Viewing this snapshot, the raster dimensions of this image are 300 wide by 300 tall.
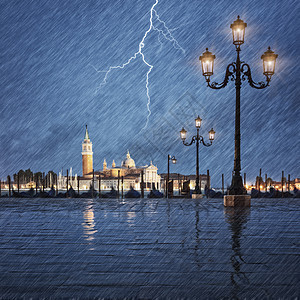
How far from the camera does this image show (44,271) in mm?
3559

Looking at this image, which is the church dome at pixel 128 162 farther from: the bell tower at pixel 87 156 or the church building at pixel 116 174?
the bell tower at pixel 87 156

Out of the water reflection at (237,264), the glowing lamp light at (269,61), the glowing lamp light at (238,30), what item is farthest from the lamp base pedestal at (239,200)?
the water reflection at (237,264)

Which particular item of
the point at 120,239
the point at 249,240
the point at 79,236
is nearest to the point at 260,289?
the point at 249,240

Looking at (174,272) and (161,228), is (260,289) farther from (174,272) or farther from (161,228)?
(161,228)

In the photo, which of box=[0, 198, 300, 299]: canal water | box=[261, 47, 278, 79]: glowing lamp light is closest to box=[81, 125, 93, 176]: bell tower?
box=[261, 47, 278, 79]: glowing lamp light

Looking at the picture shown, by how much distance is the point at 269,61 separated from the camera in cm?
1170

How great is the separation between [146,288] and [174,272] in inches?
21.8

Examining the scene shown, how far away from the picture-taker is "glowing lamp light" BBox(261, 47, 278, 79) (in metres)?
11.7

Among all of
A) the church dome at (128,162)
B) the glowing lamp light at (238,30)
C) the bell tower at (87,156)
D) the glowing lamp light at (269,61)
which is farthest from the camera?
the church dome at (128,162)

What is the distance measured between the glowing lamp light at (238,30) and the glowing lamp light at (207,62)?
Answer: 34.1 inches

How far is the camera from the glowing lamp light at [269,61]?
11.7 m

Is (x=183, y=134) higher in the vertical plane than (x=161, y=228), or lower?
higher

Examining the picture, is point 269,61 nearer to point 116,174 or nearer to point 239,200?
point 239,200

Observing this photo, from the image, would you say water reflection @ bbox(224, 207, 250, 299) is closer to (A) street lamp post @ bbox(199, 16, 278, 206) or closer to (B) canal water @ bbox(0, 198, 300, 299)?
(B) canal water @ bbox(0, 198, 300, 299)
